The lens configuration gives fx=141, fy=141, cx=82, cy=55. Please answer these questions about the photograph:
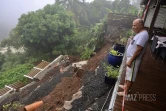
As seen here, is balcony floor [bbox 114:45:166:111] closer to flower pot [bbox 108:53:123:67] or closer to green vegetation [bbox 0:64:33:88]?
flower pot [bbox 108:53:123:67]

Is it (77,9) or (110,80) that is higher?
(77,9)

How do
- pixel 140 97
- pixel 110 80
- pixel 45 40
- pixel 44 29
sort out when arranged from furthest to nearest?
pixel 45 40, pixel 44 29, pixel 110 80, pixel 140 97

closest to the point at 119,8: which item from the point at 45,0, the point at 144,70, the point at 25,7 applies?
the point at 144,70

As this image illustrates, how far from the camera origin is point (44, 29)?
47.5 feet

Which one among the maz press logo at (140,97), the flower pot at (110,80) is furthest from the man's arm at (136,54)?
the flower pot at (110,80)

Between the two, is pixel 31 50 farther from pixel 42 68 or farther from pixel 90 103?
pixel 90 103

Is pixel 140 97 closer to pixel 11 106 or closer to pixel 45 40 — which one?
pixel 11 106

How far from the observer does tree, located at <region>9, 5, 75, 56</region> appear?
576 inches

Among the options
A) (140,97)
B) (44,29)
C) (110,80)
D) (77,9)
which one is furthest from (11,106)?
(77,9)

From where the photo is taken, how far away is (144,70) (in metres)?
4.78

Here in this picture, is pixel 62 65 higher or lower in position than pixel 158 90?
lower

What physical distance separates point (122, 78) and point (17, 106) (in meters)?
6.52

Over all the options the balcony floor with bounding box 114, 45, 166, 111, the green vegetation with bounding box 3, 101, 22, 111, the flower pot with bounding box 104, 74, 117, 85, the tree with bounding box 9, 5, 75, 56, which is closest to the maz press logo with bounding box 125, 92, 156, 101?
the balcony floor with bounding box 114, 45, 166, 111

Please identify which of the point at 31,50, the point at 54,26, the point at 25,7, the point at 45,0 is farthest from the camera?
the point at 45,0
